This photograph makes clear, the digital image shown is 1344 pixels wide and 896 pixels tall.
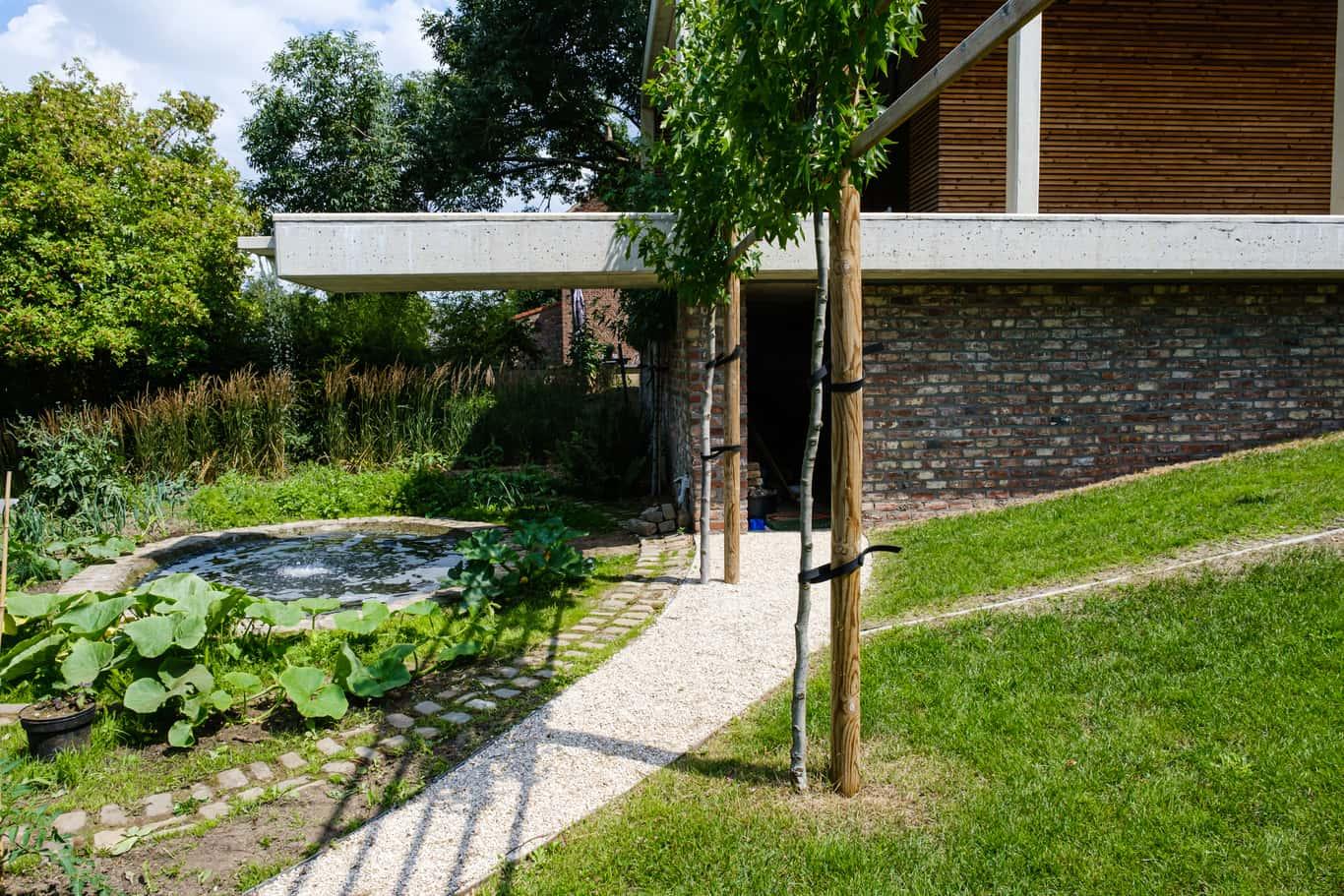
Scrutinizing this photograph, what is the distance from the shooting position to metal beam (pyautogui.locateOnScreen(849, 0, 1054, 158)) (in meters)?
2.25

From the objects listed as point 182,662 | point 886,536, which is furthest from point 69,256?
point 886,536

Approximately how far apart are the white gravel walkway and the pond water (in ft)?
7.80

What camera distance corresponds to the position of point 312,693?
376cm

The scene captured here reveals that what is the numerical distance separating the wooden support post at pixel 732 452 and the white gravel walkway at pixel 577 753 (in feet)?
1.57

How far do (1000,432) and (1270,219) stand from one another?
8.91ft

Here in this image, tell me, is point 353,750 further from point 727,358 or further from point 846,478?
point 727,358

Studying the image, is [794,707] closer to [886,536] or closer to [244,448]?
[886,536]

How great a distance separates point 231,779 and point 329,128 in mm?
16288

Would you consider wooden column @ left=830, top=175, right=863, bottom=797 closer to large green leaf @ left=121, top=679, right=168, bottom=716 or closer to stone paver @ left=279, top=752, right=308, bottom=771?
stone paver @ left=279, top=752, right=308, bottom=771

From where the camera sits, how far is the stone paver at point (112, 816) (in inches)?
117

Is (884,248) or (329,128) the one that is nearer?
(884,248)

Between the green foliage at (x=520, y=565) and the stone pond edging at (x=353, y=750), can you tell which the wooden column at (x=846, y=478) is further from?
the green foliage at (x=520, y=565)

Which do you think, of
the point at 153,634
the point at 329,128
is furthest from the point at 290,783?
the point at 329,128

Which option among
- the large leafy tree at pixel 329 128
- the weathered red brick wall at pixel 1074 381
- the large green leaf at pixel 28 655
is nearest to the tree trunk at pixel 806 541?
the large green leaf at pixel 28 655
